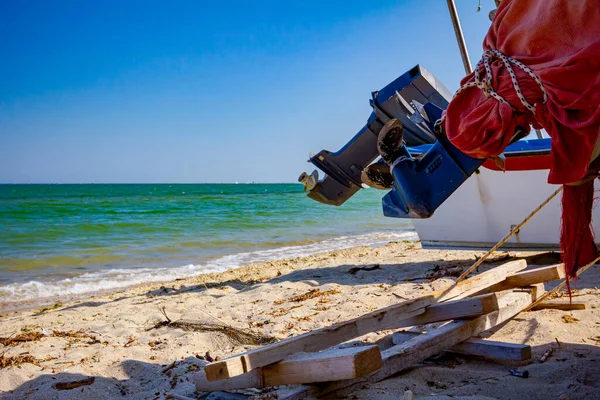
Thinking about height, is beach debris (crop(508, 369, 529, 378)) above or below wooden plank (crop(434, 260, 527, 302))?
below

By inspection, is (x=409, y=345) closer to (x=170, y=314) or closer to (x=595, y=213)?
(x=170, y=314)

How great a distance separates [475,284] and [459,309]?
0.70 meters

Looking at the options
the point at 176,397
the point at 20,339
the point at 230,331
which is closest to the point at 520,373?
the point at 176,397

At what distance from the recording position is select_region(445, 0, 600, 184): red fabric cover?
64.6 inches

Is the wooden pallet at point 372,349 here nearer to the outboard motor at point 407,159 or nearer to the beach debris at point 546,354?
the beach debris at point 546,354

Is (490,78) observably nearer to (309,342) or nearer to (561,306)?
(309,342)

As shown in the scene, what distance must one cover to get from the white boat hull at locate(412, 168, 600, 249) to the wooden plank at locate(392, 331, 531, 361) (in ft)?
11.3

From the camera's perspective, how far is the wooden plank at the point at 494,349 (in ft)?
8.83

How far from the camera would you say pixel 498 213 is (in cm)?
606

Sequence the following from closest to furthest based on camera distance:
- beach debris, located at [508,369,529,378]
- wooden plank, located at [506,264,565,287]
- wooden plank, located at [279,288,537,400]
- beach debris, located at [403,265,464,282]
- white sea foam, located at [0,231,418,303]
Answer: wooden plank, located at [279,288,537,400] < beach debris, located at [508,369,529,378] < wooden plank, located at [506,264,565,287] < beach debris, located at [403,265,464,282] < white sea foam, located at [0,231,418,303]

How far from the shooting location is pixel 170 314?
4703mm

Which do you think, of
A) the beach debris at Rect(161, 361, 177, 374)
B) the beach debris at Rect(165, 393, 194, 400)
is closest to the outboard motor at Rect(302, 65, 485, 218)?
the beach debris at Rect(165, 393, 194, 400)

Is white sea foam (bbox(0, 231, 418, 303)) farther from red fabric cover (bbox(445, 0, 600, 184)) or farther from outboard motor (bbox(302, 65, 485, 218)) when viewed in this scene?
red fabric cover (bbox(445, 0, 600, 184))

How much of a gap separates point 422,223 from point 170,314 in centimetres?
373
